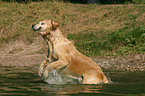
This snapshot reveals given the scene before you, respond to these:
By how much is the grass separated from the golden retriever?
7314mm

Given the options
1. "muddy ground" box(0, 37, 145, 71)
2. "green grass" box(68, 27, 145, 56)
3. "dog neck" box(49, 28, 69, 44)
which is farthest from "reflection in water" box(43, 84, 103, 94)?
Answer: "green grass" box(68, 27, 145, 56)

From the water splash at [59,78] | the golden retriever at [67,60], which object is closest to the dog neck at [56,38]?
the golden retriever at [67,60]

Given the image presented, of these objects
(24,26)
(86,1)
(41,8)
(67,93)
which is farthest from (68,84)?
(86,1)

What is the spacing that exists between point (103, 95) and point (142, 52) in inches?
358

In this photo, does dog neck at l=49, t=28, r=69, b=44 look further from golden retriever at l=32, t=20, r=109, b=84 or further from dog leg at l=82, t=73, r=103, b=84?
dog leg at l=82, t=73, r=103, b=84

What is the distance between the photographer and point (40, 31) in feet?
27.4

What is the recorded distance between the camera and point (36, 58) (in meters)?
15.6

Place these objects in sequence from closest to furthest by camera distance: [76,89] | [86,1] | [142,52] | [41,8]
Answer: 1. [76,89]
2. [142,52]
3. [41,8]
4. [86,1]

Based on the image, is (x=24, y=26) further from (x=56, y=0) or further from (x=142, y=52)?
(x=142, y=52)

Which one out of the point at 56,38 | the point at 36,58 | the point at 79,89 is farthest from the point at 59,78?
the point at 36,58

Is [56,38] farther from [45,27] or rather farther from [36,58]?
[36,58]

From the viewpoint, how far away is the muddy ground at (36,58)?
12541mm

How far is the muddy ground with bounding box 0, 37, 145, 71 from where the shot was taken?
1254cm

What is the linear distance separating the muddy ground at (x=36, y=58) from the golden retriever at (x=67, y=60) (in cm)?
392
